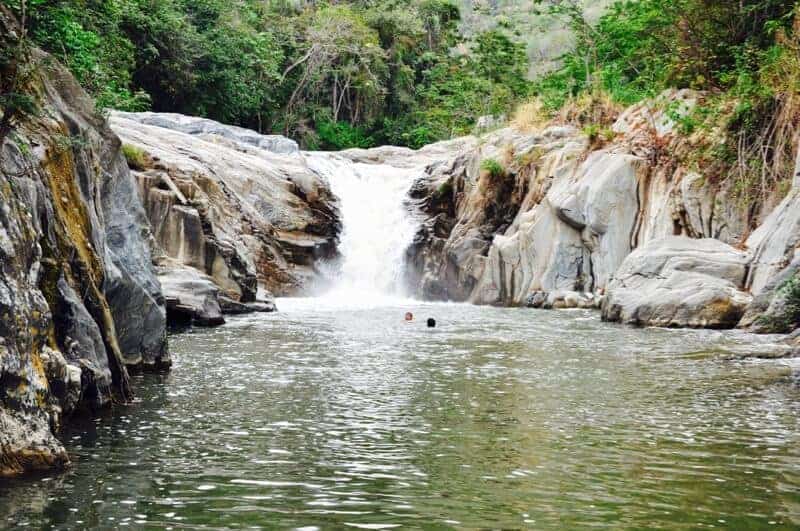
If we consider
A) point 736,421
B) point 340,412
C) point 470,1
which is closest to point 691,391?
point 736,421

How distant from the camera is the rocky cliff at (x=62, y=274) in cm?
658

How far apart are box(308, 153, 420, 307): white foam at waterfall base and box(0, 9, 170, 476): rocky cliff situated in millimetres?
15097

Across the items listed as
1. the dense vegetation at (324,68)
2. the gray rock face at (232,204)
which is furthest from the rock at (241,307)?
the dense vegetation at (324,68)

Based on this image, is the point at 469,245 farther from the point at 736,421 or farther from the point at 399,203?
the point at 736,421

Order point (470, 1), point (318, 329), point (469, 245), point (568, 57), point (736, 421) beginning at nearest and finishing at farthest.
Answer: point (736, 421)
point (318, 329)
point (469, 245)
point (568, 57)
point (470, 1)

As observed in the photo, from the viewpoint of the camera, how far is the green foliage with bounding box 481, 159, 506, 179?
2980 cm

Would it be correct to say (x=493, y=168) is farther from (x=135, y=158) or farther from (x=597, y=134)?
(x=135, y=158)

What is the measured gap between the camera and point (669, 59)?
2716cm

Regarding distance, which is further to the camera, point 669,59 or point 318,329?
point 669,59

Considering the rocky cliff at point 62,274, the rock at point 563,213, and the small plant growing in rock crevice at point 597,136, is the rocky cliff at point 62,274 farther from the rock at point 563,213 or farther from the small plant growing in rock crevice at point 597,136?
the small plant growing in rock crevice at point 597,136

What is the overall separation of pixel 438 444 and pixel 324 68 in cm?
4552

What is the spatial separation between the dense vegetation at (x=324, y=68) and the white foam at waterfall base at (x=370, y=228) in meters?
8.77

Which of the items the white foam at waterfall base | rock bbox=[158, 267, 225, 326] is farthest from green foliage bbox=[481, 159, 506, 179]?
rock bbox=[158, 267, 225, 326]

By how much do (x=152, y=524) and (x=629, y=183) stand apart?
20.9 metres
